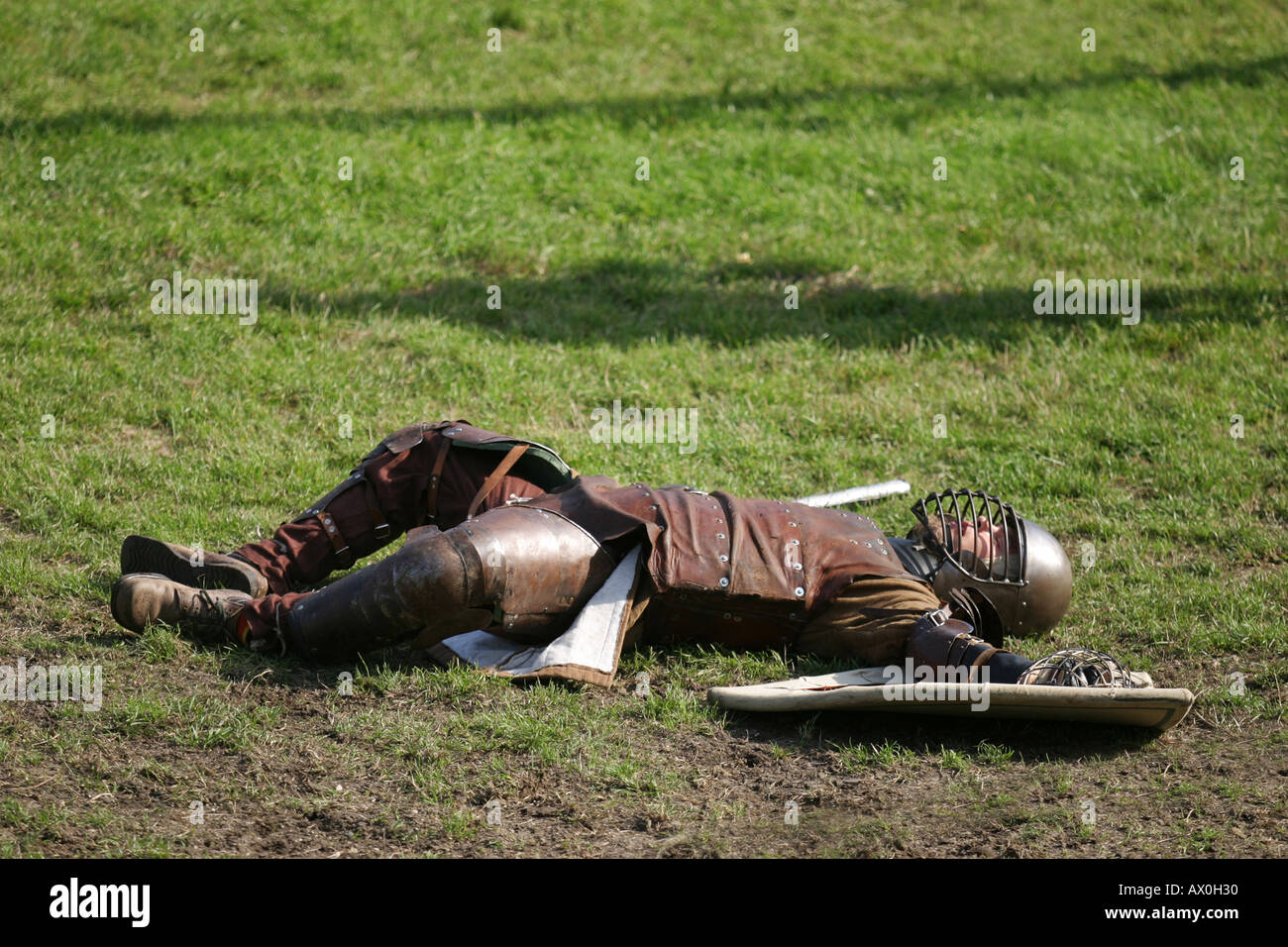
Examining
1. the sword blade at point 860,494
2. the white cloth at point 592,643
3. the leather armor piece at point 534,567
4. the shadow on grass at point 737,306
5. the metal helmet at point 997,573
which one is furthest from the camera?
the shadow on grass at point 737,306

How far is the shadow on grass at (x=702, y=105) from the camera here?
26.7 feet

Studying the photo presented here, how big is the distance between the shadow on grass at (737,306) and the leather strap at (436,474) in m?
2.63

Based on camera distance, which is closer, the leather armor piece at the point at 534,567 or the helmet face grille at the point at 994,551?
the leather armor piece at the point at 534,567

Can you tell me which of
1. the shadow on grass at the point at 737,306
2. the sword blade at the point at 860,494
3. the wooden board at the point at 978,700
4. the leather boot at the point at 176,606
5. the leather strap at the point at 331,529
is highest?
the shadow on grass at the point at 737,306

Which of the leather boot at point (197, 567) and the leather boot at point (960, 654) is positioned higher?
the leather boot at point (197, 567)

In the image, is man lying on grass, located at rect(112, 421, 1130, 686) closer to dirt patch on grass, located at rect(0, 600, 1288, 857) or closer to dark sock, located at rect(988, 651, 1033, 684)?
dark sock, located at rect(988, 651, 1033, 684)

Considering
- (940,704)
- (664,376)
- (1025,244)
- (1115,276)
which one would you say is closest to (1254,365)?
(1115,276)

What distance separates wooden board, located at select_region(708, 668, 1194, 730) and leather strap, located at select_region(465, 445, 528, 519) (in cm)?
104

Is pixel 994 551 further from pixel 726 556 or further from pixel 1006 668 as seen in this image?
pixel 726 556

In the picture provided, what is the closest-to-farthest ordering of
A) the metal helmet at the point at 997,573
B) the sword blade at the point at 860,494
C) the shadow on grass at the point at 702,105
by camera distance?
the metal helmet at the point at 997,573 → the sword blade at the point at 860,494 → the shadow on grass at the point at 702,105

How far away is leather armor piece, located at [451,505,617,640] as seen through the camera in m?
3.79

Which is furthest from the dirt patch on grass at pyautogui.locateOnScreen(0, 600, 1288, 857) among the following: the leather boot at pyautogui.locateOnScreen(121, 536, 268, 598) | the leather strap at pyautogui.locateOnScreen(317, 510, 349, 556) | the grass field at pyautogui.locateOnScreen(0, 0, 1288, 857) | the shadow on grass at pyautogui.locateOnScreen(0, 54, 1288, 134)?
the shadow on grass at pyautogui.locateOnScreen(0, 54, 1288, 134)

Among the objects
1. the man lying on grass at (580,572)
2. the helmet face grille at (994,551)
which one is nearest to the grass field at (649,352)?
the man lying on grass at (580,572)

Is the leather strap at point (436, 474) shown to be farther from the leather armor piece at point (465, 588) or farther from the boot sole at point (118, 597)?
the boot sole at point (118, 597)
